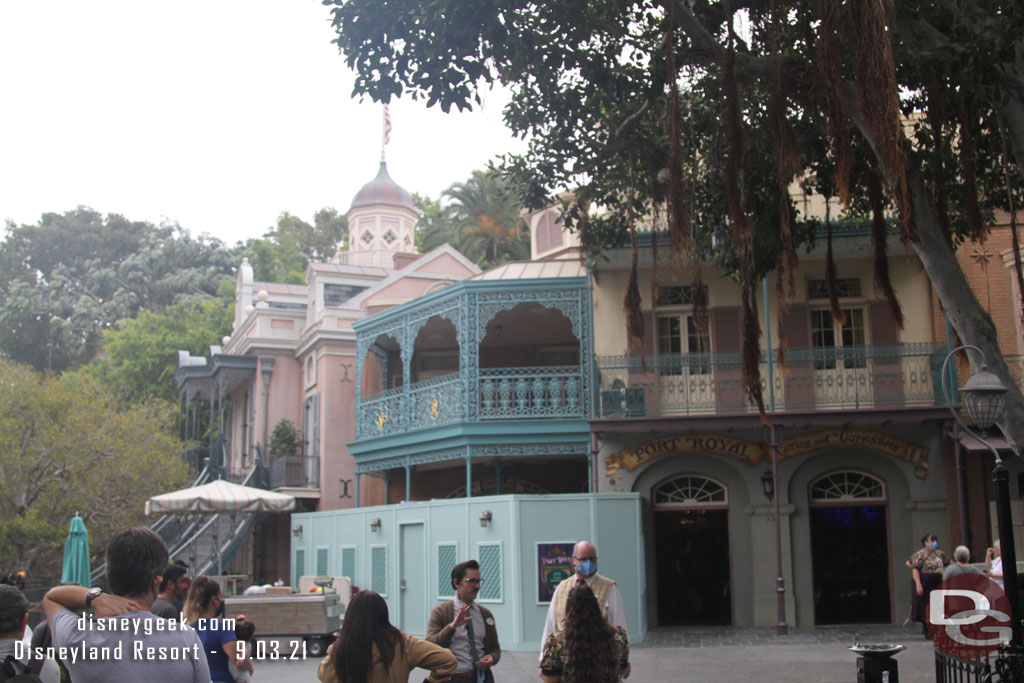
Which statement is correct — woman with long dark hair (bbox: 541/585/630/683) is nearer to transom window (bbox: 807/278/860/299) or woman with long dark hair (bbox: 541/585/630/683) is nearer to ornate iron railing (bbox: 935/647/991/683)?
ornate iron railing (bbox: 935/647/991/683)

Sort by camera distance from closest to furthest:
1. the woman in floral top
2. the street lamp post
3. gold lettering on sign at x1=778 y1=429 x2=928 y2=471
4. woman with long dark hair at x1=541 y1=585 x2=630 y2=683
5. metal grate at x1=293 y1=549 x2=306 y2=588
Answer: woman with long dark hair at x1=541 y1=585 x2=630 y2=683, the street lamp post, the woman in floral top, gold lettering on sign at x1=778 y1=429 x2=928 y2=471, metal grate at x1=293 y1=549 x2=306 y2=588

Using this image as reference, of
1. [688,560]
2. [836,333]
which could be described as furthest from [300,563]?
[836,333]

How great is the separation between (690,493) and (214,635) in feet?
46.3

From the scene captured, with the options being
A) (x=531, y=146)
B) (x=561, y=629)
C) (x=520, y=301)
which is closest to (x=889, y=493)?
(x=520, y=301)

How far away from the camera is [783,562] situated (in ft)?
62.0

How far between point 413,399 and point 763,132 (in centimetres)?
1049

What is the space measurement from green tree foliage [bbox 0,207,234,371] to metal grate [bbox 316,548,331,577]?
108ft

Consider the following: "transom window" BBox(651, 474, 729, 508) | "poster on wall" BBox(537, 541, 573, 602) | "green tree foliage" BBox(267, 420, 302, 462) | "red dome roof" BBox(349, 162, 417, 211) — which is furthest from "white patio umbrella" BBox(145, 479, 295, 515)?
"red dome roof" BBox(349, 162, 417, 211)

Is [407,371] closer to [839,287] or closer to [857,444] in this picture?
[839,287]

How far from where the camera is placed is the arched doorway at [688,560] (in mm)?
19891

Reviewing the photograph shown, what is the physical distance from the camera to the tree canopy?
→ 31.5 feet

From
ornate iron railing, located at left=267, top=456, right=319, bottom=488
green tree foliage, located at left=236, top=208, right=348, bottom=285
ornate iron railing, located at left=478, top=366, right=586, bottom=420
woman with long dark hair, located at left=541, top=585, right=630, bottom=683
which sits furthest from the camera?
green tree foliage, located at left=236, top=208, right=348, bottom=285

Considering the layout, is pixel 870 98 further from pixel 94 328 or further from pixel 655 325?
pixel 94 328

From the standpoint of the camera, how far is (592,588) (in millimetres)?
7648
